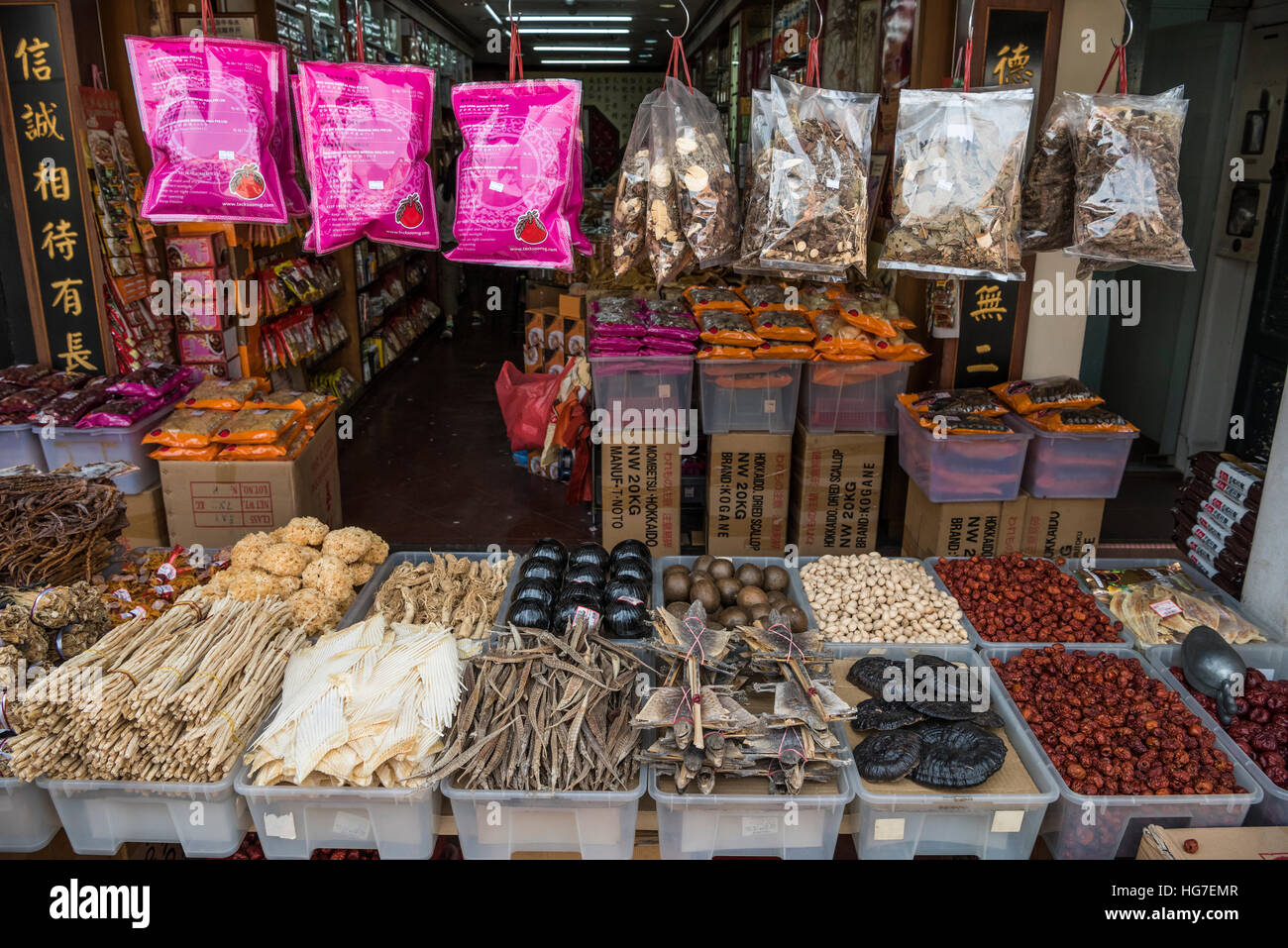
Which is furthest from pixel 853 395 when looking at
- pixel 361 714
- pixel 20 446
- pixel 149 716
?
pixel 20 446

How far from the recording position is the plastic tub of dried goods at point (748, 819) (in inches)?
90.2

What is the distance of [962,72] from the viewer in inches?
140

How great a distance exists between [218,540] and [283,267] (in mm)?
2757

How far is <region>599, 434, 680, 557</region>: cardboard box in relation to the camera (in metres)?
4.45

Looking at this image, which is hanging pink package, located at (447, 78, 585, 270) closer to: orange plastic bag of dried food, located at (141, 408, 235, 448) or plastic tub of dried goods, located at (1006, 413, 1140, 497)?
orange plastic bag of dried food, located at (141, 408, 235, 448)

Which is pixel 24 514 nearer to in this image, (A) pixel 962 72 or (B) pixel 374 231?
(B) pixel 374 231

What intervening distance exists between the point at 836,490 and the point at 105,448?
10.9ft

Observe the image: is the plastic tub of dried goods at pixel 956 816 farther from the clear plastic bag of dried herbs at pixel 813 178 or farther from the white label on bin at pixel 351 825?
the clear plastic bag of dried herbs at pixel 813 178

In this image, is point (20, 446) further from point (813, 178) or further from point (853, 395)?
point (853, 395)

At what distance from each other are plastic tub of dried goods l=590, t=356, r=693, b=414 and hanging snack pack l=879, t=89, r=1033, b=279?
1508 mm

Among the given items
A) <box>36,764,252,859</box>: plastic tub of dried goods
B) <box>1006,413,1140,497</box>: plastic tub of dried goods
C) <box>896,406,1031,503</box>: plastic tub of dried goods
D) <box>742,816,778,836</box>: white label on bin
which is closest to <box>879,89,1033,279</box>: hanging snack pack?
<box>896,406,1031,503</box>: plastic tub of dried goods

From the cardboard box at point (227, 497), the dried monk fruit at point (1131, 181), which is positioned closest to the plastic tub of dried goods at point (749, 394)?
the dried monk fruit at point (1131, 181)

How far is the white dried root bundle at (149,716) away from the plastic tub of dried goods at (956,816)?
1.65 meters

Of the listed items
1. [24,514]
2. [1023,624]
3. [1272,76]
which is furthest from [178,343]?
[1272,76]
